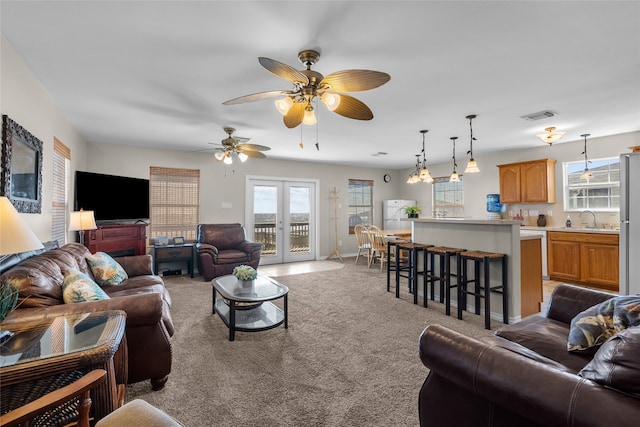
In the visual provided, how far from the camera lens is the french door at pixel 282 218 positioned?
6906 millimetres

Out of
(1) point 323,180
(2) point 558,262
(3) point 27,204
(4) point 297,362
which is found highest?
(1) point 323,180

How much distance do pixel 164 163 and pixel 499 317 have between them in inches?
237

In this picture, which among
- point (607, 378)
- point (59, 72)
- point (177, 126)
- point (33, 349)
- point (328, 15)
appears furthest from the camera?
point (177, 126)

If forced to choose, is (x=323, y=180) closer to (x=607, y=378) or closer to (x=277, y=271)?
(x=277, y=271)

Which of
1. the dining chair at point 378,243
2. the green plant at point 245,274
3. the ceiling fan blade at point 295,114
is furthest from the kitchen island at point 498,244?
the green plant at point 245,274

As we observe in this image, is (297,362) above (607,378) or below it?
below

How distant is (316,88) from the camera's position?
7.59 feet

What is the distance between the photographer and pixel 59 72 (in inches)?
105

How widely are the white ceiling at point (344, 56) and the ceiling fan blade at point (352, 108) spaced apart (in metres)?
0.38

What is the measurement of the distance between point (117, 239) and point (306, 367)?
13.1ft

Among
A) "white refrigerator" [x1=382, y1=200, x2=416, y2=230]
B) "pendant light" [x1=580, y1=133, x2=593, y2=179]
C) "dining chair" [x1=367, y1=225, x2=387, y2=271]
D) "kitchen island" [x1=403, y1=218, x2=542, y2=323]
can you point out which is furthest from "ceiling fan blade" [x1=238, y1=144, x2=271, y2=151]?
"pendant light" [x1=580, y1=133, x2=593, y2=179]

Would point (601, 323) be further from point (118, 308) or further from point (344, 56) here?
point (118, 308)

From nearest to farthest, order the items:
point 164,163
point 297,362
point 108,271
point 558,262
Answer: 1. point 297,362
2. point 108,271
3. point 558,262
4. point 164,163

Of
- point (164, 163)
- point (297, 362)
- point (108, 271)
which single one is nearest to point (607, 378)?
point (297, 362)
